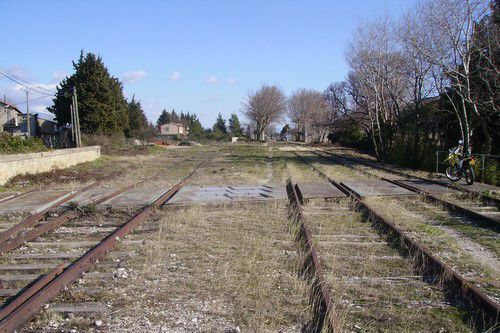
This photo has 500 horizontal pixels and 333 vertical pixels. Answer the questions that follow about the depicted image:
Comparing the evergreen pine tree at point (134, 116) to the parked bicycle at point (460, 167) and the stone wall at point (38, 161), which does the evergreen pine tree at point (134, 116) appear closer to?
the stone wall at point (38, 161)

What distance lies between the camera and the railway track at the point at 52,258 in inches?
181

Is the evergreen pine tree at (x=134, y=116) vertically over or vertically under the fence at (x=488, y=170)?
over

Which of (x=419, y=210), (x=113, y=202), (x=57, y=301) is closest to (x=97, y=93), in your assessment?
(x=113, y=202)

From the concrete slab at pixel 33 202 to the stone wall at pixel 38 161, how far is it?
393 centimetres

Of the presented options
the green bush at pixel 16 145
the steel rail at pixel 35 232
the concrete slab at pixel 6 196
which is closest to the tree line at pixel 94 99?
the green bush at pixel 16 145

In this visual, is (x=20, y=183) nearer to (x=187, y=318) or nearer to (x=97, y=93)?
(x=187, y=318)

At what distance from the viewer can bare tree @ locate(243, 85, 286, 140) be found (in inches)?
4326

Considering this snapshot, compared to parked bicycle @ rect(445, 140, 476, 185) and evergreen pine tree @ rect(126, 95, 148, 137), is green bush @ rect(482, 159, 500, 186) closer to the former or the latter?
parked bicycle @ rect(445, 140, 476, 185)

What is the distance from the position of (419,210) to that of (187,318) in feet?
24.5

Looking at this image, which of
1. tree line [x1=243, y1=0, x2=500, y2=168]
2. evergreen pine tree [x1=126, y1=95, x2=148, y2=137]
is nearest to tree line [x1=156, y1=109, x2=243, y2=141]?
evergreen pine tree [x1=126, y1=95, x2=148, y2=137]

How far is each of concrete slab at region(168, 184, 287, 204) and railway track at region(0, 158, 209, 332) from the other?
1.83 meters

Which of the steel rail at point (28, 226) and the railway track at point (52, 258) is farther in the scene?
the steel rail at point (28, 226)

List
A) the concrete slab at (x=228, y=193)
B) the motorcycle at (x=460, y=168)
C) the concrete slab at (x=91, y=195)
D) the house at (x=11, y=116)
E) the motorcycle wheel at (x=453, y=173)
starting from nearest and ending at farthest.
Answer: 1. the concrete slab at (x=91, y=195)
2. the concrete slab at (x=228, y=193)
3. the motorcycle at (x=460, y=168)
4. the motorcycle wheel at (x=453, y=173)
5. the house at (x=11, y=116)

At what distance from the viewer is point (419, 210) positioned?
410 inches
